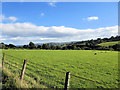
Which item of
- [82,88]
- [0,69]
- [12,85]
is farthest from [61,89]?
[0,69]

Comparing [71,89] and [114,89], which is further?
[114,89]

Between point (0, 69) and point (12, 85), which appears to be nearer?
point (12, 85)

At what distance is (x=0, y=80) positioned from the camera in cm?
793

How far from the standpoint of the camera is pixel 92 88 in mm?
9242

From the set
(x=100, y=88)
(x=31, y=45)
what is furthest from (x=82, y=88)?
(x=31, y=45)

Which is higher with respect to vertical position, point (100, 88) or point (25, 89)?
point (25, 89)

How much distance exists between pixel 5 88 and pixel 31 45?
116 m

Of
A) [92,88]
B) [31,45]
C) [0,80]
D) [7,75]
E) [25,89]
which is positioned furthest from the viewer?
[31,45]

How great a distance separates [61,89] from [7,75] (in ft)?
15.3

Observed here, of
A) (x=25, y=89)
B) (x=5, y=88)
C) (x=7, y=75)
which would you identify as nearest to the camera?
(x=25, y=89)

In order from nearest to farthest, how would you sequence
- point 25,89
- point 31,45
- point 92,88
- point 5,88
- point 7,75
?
point 25,89 → point 5,88 → point 7,75 → point 92,88 → point 31,45

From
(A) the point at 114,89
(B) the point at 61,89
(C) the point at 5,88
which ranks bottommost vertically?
(A) the point at 114,89

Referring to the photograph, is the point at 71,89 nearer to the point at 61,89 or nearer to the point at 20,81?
the point at 61,89

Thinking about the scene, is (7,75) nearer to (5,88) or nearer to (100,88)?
(5,88)
